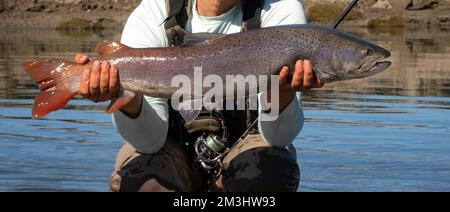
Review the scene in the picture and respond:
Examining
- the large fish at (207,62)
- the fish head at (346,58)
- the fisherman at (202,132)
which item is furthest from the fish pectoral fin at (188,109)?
the fish head at (346,58)

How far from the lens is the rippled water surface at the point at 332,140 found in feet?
30.4

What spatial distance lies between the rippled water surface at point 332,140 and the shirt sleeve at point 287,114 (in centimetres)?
196

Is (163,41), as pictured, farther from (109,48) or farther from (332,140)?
(332,140)

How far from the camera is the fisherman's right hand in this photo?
245 inches

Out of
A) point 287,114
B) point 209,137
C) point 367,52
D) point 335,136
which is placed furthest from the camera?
point 335,136

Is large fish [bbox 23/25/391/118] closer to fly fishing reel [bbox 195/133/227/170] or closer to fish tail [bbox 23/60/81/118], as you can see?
fish tail [bbox 23/60/81/118]

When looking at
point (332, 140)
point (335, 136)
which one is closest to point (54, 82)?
point (332, 140)

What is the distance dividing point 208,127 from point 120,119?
2.36ft

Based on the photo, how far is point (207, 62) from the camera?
248 inches

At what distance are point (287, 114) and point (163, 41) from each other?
1008 mm

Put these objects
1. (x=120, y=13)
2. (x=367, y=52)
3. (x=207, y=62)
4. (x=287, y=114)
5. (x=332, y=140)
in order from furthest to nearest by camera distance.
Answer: (x=120, y=13), (x=332, y=140), (x=287, y=114), (x=207, y=62), (x=367, y=52)

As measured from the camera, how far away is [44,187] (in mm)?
8945

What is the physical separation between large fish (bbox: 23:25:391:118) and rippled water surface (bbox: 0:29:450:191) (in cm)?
269
